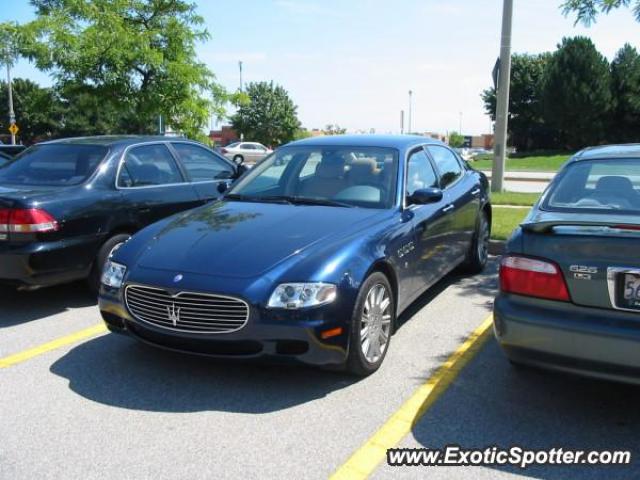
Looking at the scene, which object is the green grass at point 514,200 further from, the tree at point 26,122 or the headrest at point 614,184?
the tree at point 26,122

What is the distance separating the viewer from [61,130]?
2271 inches

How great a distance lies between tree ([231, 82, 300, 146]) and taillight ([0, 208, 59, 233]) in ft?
175

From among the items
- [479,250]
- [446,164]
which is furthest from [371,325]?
[479,250]

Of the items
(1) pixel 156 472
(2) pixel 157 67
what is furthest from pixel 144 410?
(2) pixel 157 67

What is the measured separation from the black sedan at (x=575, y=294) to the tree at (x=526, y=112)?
46677 millimetres

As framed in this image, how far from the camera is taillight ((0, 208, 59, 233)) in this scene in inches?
203

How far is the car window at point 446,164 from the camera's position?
589 centimetres

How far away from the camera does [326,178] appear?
16.7ft

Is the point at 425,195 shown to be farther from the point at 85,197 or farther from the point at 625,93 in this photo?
the point at 625,93

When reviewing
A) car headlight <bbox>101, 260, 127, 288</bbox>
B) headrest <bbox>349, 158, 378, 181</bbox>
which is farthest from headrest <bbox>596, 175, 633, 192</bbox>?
car headlight <bbox>101, 260, 127, 288</bbox>

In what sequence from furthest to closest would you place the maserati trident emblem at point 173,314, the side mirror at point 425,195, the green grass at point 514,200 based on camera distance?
the green grass at point 514,200, the side mirror at point 425,195, the maserati trident emblem at point 173,314

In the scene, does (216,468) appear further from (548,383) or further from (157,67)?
(157,67)

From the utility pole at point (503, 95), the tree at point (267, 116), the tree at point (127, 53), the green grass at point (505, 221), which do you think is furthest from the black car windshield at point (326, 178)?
→ the tree at point (267, 116)

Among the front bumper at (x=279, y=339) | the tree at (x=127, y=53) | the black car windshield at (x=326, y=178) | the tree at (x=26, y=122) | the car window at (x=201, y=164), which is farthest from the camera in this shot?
the tree at (x=26, y=122)
